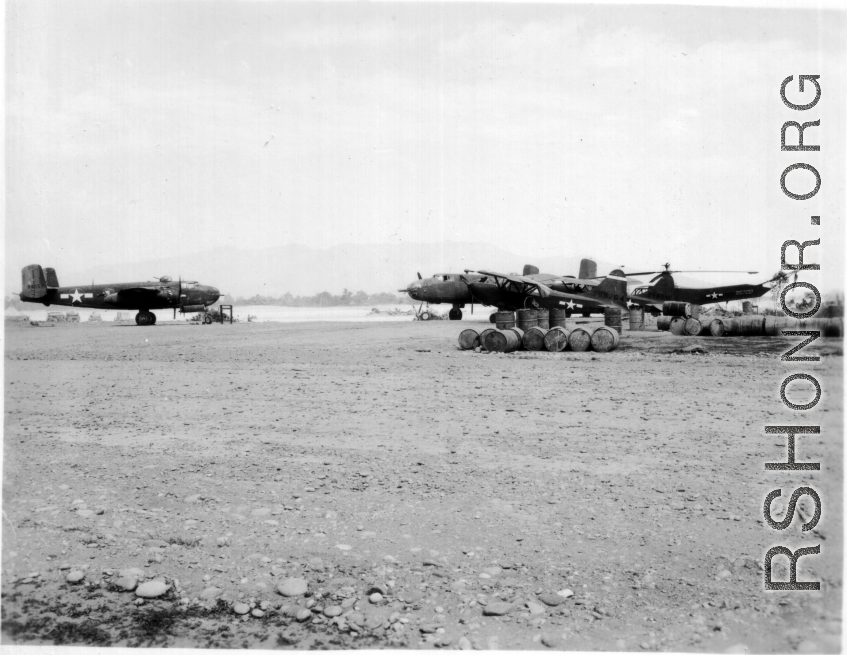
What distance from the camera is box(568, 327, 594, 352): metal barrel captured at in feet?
37.4

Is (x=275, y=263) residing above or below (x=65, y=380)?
above

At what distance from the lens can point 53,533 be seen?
4.64m

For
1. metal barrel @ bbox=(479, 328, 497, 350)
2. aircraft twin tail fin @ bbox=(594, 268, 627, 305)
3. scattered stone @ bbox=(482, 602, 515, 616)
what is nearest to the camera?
scattered stone @ bbox=(482, 602, 515, 616)

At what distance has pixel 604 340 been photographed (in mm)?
11242

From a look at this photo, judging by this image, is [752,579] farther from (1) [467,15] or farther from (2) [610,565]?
(1) [467,15]

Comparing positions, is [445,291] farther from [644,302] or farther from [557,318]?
[557,318]

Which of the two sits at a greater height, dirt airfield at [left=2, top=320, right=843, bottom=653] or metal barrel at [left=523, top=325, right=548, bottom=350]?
metal barrel at [left=523, top=325, right=548, bottom=350]

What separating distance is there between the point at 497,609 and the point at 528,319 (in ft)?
30.4

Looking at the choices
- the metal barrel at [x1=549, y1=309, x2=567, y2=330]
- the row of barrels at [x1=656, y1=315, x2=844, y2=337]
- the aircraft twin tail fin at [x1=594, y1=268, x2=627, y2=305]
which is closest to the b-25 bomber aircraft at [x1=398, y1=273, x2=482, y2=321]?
the aircraft twin tail fin at [x1=594, y1=268, x2=627, y2=305]

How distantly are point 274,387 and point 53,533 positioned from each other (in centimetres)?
337

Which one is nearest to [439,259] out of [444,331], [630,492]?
[630,492]

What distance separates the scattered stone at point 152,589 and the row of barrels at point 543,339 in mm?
7830

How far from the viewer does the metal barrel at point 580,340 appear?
37.4ft

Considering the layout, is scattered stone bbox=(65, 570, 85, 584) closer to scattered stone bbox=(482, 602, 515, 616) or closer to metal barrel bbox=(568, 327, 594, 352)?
scattered stone bbox=(482, 602, 515, 616)
